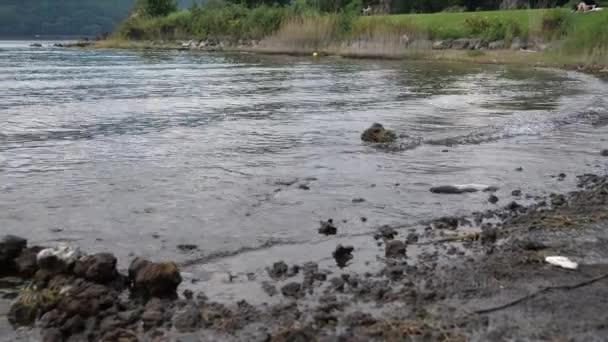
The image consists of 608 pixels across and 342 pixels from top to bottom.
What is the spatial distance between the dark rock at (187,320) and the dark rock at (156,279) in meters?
0.44

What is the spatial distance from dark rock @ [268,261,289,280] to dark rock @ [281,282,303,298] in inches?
15.9

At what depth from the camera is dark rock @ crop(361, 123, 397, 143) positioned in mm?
14383

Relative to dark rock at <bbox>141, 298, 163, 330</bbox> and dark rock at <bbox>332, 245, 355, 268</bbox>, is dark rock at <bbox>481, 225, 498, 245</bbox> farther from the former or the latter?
dark rock at <bbox>141, 298, 163, 330</bbox>

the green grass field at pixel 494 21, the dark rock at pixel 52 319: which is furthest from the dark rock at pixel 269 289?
the green grass field at pixel 494 21

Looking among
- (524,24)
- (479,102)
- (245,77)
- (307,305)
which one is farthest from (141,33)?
(307,305)

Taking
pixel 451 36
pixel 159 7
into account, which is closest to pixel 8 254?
pixel 451 36

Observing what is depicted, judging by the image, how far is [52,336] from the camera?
5.27 metres

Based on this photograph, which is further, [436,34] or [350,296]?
[436,34]

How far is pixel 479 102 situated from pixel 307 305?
17458 millimetres

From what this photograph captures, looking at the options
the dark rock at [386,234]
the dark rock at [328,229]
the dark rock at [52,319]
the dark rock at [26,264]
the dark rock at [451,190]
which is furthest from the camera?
the dark rock at [451,190]

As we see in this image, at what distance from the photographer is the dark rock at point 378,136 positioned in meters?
14.4

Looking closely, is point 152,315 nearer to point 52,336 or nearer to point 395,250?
point 52,336

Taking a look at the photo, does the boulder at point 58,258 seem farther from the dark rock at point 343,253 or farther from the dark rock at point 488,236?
the dark rock at point 488,236

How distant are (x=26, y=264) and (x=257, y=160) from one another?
254 inches
